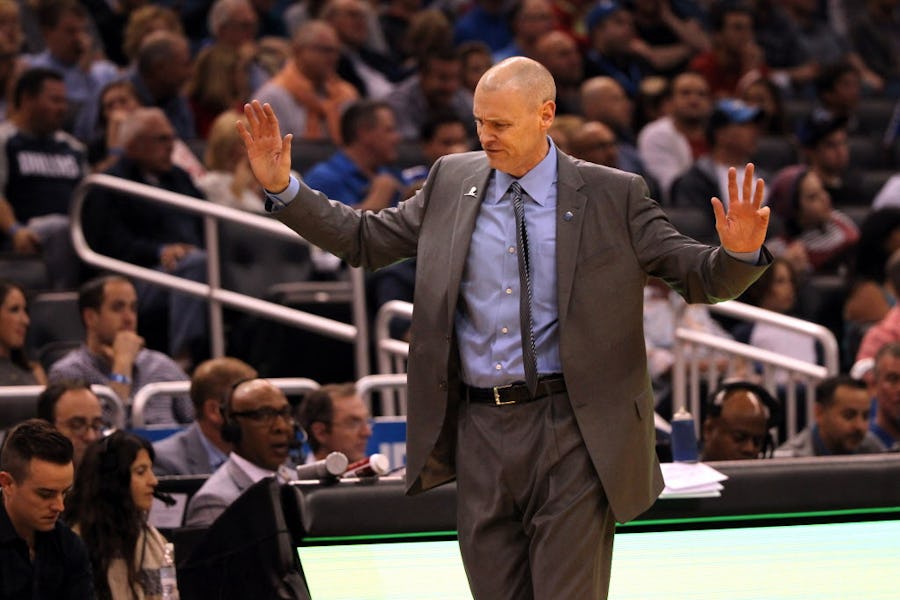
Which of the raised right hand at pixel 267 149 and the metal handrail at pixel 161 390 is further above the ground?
the raised right hand at pixel 267 149

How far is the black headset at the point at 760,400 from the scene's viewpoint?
630 cm

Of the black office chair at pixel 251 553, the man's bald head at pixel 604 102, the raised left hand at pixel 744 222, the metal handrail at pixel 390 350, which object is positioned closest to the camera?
the raised left hand at pixel 744 222

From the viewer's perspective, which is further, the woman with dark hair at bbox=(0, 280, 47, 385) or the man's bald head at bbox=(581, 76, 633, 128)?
the man's bald head at bbox=(581, 76, 633, 128)

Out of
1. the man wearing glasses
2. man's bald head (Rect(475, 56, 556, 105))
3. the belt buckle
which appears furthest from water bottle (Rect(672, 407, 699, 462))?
the man wearing glasses

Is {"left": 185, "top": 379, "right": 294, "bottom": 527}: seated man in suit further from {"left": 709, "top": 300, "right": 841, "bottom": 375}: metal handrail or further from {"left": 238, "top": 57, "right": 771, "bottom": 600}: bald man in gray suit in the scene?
{"left": 709, "top": 300, "right": 841, "bottom": 375}: metal handrail

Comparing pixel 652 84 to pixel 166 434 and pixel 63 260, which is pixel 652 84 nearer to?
pixel 63 260

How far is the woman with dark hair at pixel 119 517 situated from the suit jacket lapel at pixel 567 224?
1.85 metres

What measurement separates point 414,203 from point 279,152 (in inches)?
13.3

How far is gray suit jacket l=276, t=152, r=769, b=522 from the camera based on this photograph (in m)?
3.61

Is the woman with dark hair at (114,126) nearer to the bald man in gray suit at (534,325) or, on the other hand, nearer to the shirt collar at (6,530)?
the shirt collar at (6,530)

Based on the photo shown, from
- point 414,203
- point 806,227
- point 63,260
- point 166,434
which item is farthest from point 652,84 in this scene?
point 414,203

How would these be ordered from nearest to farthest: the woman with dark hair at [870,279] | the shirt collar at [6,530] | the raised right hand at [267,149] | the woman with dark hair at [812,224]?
the raised right hand at [267,149]
the shirt collar at [6,530]
the woman with dark hair at [870,279]
the woman with dark hair at [812,224]

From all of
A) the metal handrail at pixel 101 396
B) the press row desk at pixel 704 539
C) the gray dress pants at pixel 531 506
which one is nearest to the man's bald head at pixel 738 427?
the press row desk at pixel 704 539

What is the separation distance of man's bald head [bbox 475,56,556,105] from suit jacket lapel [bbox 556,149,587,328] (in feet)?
0.67
